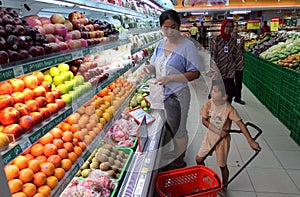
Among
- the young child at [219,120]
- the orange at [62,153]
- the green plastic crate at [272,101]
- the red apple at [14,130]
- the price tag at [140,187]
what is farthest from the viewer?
the green plastic crate at [272,101]

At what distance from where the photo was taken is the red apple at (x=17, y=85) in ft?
4.25

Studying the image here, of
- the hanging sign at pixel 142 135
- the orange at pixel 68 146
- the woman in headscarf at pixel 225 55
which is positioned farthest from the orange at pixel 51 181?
the woman in headscarf at pixel 225 55

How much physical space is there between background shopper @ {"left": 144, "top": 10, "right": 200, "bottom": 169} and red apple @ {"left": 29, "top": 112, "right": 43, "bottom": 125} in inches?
49.6

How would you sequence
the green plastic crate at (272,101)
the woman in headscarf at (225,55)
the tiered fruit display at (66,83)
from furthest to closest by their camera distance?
the woman in headscarf at (225,55), the green plastic crate at (272,101), the tiered fruit display at (66,83)

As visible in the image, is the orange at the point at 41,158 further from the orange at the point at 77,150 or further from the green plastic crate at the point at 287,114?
the green plastic crate at the point at 287,114

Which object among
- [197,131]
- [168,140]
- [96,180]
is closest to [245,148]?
[197,131]

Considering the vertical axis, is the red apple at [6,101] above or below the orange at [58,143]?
above

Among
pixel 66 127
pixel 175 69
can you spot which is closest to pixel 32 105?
pixel 66 127

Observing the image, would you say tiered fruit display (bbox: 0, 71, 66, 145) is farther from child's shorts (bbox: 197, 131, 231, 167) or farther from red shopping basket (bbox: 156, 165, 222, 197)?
child's shorts (bbox: 197, 131, 231, 167)

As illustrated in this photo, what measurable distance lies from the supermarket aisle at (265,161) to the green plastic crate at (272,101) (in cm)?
14

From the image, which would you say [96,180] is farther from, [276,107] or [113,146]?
[276,107]

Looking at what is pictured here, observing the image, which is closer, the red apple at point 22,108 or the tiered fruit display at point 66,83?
the red apple at point 22,108

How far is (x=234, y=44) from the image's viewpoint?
5266 millimetres

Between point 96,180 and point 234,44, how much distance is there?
14.2 ft
